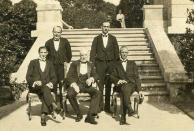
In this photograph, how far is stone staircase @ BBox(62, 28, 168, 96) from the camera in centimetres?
1213

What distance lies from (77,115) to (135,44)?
6664 millimetres

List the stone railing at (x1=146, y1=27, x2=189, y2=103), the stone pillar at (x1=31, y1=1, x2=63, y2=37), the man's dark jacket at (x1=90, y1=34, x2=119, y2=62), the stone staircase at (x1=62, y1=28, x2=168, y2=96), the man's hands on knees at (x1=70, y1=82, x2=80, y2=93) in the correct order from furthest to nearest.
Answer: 1. the stone pillar at (x1=31, y1=1, x2=63, y2=37)
2. the stone staircase at (x1=62, y1=28, x2=168, y2=96)
3. the stone railing at (x1=146, y1=27, x2=189, y2=103)
4. the man's dark jacket at (x1=90, y1=34, x2=119, y2=62)
5. the man's hands on knees at (x1=70, y1=82, x2=80, y2=93)

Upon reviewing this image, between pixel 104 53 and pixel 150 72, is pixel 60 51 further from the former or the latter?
pixel 150 72

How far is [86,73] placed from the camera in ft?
30.3

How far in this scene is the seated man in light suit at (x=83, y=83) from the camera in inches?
343

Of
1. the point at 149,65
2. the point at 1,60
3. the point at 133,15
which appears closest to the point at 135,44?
the point at 149,65

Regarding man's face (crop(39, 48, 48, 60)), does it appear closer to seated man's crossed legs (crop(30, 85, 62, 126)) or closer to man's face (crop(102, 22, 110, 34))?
seated man's crossed legs (crop(30, 85, 62, 126))

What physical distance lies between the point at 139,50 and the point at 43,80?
6.23 metres

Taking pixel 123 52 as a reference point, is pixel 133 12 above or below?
above

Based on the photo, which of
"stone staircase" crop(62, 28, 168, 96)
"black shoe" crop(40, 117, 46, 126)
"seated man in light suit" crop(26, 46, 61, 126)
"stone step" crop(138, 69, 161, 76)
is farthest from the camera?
"stone step" crop(138, 69, 161, 76)

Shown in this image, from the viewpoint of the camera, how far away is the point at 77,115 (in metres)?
8.84

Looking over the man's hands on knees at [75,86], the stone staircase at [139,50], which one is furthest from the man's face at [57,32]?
Answer: the stone staircase at [139,50]

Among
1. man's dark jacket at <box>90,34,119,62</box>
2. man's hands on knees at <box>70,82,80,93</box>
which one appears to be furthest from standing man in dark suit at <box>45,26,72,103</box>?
man's hands on knees at <box>70,82,80,93</box>

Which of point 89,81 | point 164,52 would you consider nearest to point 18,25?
point 164,52
